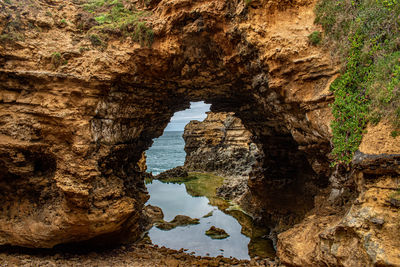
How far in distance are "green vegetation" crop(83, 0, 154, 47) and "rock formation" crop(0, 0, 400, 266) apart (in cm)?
23

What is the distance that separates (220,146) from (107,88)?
82.5 ft

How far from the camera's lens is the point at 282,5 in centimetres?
702

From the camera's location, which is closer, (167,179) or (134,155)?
(134,155)

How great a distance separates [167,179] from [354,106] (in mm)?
25233

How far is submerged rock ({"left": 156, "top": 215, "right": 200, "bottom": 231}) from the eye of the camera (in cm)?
1316

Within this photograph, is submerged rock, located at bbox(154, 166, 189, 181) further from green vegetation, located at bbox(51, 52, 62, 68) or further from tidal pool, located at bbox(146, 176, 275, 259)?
green vegetation, located at bbox(51, 52, 62, 68)

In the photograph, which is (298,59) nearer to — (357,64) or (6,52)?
(357,64)

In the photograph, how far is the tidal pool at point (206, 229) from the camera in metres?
10.7

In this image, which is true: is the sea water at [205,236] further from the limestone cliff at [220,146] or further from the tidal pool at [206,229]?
the limestone cliff at [220,146]

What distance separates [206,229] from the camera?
12945 millimetres

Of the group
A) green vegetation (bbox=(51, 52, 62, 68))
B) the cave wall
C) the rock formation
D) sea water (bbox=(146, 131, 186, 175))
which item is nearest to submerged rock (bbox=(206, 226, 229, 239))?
the rock formation

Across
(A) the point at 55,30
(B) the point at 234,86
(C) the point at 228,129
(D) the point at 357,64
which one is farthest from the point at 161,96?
(C) the point at 228,129

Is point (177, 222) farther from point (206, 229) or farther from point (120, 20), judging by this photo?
point (120, 20)

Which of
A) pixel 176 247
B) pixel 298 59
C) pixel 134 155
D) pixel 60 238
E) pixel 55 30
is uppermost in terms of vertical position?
pixel 55 30
